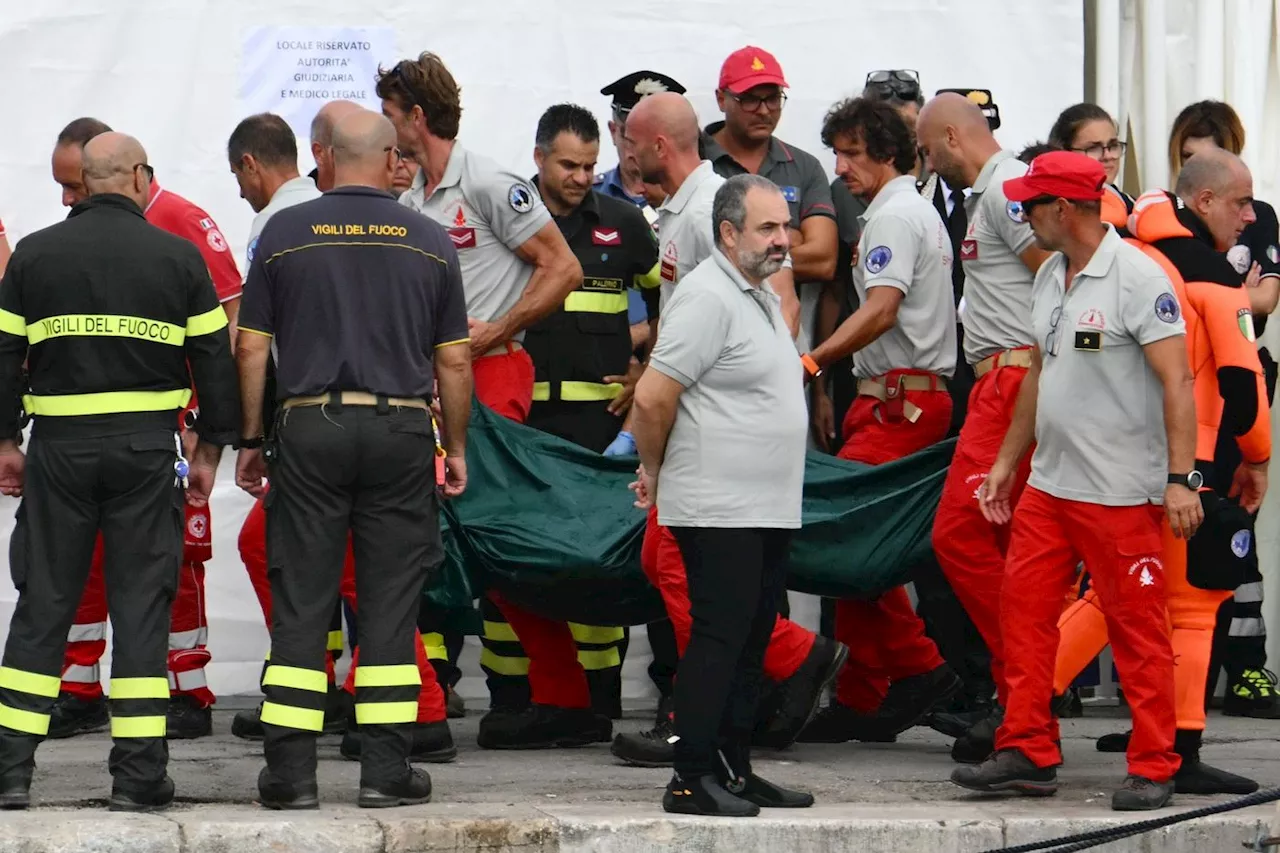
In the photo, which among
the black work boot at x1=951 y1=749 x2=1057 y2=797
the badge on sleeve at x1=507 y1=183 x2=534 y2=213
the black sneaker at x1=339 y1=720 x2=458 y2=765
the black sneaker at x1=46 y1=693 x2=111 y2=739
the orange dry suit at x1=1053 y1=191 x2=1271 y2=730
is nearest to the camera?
the black work boot at x1=951 y1=749 x2=1057 y2=797

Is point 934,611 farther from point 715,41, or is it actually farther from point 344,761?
point 715,41

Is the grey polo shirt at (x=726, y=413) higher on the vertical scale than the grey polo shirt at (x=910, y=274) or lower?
lower

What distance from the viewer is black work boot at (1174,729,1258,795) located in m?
6.27

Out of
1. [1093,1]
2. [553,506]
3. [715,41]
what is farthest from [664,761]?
[1093,1]

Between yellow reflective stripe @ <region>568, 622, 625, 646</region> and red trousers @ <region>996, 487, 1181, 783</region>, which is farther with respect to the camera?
yellow reflective stripe @ <region>568, 622, 625, 646</region>

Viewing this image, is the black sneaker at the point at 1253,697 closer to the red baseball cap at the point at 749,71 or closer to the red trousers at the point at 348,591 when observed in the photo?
the red baseball cap at the point at 749,71

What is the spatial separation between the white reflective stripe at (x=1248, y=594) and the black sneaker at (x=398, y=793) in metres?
3.96

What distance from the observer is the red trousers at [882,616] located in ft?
24.3

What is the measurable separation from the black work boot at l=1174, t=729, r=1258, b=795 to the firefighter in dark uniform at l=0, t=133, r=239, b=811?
299 centimetres

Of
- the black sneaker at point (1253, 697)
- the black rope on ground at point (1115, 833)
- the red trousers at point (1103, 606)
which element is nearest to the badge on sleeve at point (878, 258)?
the red trousers at point (1103, 606)

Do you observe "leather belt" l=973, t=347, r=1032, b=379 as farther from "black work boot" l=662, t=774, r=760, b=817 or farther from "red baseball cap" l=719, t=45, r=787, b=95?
"black work boot" l=662, t=774, r=760, b=817

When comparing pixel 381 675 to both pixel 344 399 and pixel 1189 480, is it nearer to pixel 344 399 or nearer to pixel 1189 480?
pixel 344 399

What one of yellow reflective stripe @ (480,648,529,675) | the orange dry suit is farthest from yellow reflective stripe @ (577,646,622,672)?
the orange dry suit

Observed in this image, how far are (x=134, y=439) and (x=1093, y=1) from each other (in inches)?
196
